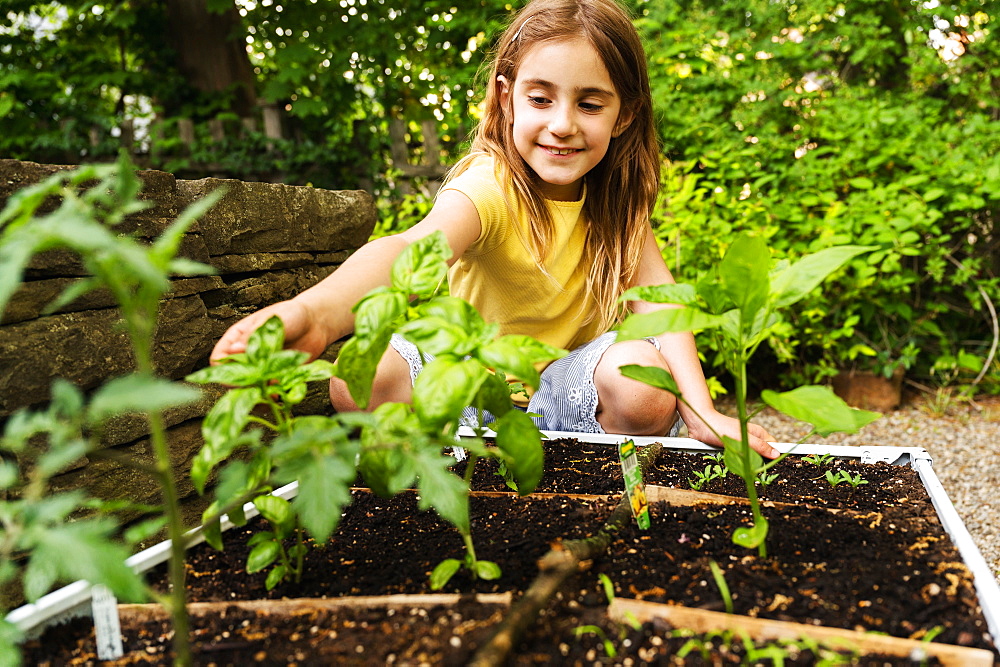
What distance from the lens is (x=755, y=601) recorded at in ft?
3.20

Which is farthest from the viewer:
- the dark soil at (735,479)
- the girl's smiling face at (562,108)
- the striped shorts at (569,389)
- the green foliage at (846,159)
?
the green foliage at (846,159)

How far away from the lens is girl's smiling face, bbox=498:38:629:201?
1830 mm

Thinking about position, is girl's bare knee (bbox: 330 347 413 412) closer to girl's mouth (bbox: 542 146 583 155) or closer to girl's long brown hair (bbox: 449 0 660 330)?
girl's long brown hair (bbox: 449 0 660 330)

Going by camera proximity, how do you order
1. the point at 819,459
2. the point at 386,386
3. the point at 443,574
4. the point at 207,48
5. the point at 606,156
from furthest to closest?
the point at 207,48 → the point at 606,156 → the point at 386,386 → the point at 819,459 → the point at 443,574

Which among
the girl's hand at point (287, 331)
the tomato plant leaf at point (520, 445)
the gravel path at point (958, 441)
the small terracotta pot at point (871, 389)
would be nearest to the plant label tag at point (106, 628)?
the girl's hand at point (287, 331)

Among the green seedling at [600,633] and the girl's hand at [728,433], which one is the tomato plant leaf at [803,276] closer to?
the green seedling at [600,633]

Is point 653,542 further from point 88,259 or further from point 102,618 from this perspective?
point 88,259

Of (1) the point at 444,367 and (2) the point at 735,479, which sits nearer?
(1) the point at 444,367

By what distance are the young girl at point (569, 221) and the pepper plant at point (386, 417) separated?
66cm

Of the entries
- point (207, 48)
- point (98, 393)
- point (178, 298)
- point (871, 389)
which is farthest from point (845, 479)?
point (207, 48)

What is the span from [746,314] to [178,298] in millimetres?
1521

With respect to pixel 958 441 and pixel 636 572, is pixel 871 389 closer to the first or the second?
pixel 958 441

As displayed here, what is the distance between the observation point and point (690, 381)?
199cm

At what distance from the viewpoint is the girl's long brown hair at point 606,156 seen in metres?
1.89
